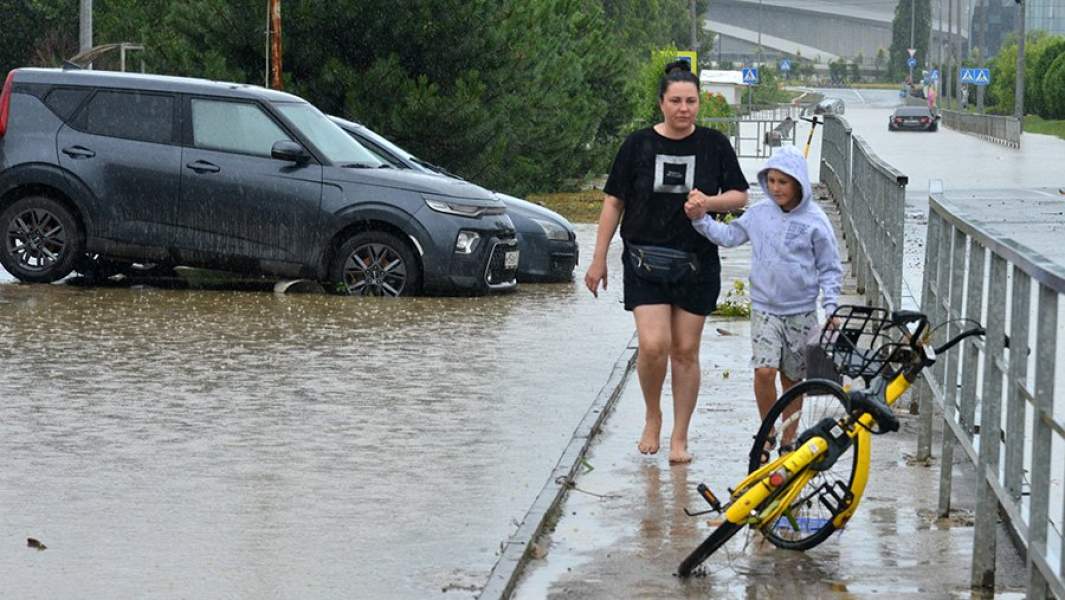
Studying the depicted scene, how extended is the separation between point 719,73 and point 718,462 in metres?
82.1

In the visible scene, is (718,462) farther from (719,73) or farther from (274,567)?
(719,73)

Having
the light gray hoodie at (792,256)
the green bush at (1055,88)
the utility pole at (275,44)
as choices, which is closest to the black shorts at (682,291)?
the light gray hoodie at (792,256)

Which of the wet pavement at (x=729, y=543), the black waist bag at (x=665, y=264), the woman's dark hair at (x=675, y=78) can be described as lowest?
the wet pavement at (x=729, y=543)

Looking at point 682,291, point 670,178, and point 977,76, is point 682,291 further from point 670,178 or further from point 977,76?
point 977,76

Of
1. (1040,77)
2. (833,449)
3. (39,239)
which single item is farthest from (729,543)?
(1040,77)

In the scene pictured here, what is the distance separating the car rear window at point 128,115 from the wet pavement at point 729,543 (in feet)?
27.1

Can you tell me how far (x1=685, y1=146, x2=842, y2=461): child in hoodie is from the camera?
8.73m

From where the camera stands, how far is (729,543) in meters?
7.86

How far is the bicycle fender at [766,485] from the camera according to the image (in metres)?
7.16

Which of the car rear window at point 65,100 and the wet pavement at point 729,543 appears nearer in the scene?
the wet pavement at point 729,543

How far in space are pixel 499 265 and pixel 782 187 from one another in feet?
30.9

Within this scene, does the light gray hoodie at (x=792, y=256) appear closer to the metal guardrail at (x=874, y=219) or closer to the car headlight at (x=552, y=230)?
the metal guardrail at (x=874, y=219)

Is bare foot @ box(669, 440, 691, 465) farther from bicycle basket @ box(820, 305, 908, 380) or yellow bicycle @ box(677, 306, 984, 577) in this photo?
bicycle basket @ box(820, 305, 908, 380)

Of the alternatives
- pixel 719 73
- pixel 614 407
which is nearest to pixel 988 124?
pixel 719 73
